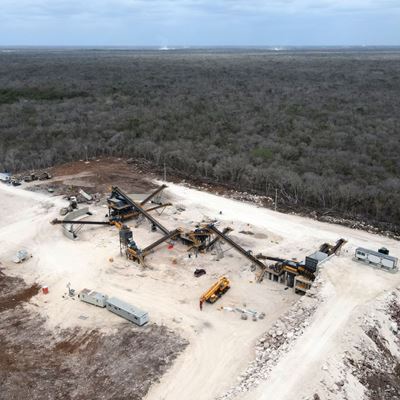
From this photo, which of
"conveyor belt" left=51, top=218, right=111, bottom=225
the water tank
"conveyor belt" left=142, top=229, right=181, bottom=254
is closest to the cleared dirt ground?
"conveyor belt" left=142, top=229, right=181, bottom=254

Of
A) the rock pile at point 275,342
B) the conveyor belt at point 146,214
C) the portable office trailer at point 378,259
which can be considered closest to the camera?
the rock pile at point 275,342

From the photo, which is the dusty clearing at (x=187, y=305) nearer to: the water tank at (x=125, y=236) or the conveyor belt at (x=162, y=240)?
the conveyor belt at (x=162, y=240)

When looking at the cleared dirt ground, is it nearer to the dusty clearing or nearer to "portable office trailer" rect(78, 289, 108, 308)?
the dusty clearing

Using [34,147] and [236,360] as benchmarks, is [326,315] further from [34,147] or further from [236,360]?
[34,147]

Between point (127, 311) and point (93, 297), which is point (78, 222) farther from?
point (127, 311)

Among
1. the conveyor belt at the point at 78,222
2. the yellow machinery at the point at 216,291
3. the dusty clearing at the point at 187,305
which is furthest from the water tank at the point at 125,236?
the yellow machinery at the point at 216,291

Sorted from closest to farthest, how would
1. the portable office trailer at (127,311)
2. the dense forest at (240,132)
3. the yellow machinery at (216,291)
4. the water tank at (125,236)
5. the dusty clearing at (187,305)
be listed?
the dusty clearing at (187,305) → the portable office trailer at (127,311) → the yellow machinery at (216,291) → the water tank at (125,236) → the dense forest at (240,132)

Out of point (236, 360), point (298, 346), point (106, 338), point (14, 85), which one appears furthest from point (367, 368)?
point (14, 85)
